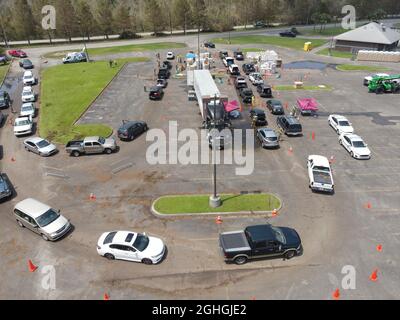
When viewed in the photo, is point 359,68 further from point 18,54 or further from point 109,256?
point 18,54

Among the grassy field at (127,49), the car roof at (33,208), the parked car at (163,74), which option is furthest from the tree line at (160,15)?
the car roof at (33,208)

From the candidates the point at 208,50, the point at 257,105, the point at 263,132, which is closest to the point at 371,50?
the point at 208,50

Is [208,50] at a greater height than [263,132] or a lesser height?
greater

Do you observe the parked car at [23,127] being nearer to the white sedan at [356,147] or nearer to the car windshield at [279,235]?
the car windshield at [279,235]

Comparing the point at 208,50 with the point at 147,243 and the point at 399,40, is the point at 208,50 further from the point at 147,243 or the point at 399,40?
the point at 147,243

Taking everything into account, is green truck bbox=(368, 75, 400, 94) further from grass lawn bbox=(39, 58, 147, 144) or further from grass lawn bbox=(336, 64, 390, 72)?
grass lawn bbox=(39, 58, 147, 144)

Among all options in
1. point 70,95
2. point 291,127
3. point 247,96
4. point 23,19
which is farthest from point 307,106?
point 23,19

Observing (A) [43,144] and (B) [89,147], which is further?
(A) [43,144]
